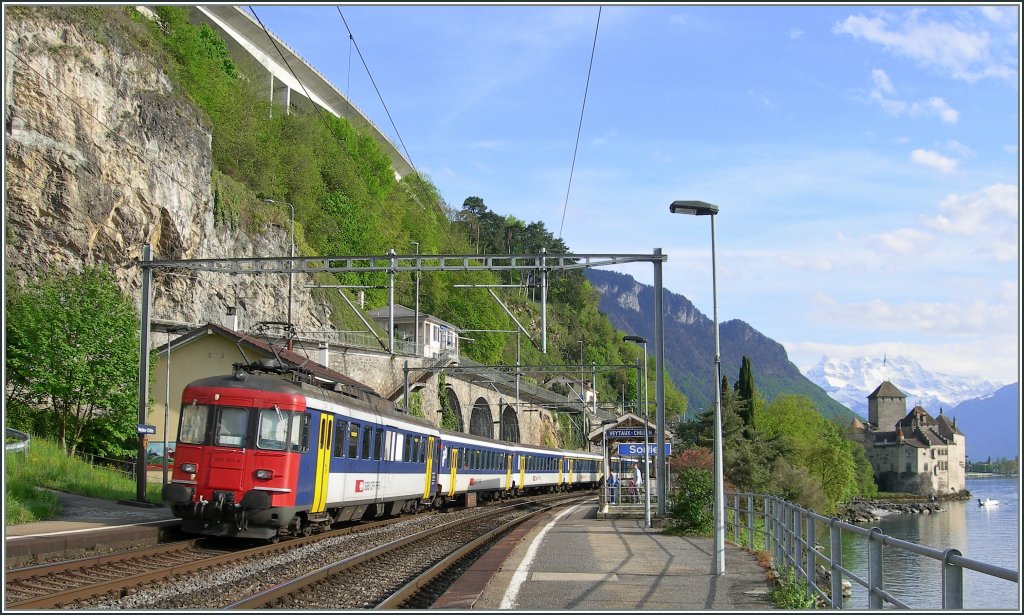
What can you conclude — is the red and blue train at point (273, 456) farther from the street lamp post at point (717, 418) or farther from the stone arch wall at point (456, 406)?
the stone arch wall at point (456, 406)

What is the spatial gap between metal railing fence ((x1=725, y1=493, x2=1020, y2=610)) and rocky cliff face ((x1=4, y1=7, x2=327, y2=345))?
2641cm

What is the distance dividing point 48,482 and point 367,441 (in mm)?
8103

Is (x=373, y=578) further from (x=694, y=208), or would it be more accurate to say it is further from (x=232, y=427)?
(x=694, y=208)

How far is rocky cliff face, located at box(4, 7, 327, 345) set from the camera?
33.4 meters

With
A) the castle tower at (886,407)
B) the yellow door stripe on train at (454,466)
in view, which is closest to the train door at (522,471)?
the yellow door stripe on train at (454,466)

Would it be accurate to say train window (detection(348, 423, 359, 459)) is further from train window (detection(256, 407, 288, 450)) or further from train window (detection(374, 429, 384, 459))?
train window (detection(256, 407, 288, 450))

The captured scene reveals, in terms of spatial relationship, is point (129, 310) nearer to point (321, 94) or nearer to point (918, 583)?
point (918, 583)

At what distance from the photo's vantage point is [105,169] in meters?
37.1

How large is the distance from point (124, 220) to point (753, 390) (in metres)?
45.8

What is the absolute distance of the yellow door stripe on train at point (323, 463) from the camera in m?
17.4

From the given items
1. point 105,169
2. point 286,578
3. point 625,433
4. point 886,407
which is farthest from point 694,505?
point 886,407

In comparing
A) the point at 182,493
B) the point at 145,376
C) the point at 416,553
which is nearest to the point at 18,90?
the point at 145,376

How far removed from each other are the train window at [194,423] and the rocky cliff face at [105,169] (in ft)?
58.7

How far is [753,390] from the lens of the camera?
7006 cm
